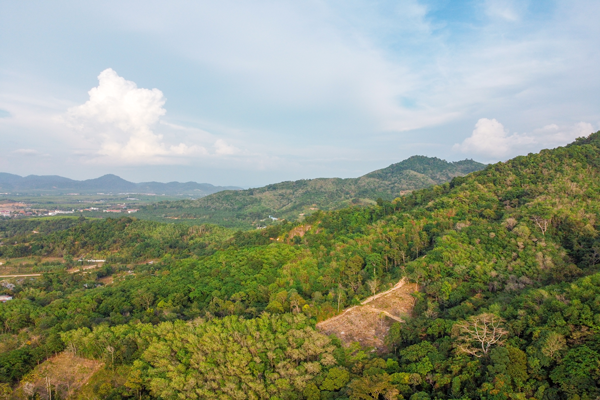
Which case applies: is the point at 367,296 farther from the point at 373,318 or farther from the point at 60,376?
the point at 60,376

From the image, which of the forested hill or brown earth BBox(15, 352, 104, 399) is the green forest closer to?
brown earth BBox(15, 352, 104, 399)

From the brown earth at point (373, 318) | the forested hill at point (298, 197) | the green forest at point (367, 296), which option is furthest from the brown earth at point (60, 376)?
the forested hill at point (298, 197)

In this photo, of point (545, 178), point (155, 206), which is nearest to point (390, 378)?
point (545, 178)

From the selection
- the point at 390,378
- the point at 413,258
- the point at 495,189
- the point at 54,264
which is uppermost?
the point at 495,189

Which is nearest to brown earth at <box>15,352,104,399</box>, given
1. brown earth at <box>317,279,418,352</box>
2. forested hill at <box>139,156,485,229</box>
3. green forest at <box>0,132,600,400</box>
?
green forest at <box>0,132,600,400</box>

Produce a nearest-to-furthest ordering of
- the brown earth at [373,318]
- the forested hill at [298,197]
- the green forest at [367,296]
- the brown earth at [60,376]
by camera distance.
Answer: the green forest at [367,296], the brown earth at [60,376], the brown earth at [373,318], the forested hill at [298,197]

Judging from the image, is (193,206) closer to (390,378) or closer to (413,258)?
(413,258)

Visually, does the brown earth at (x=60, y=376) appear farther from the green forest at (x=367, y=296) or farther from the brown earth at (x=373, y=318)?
the brown earth at (x=373, y=318)
